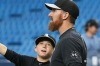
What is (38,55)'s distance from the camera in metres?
3.46

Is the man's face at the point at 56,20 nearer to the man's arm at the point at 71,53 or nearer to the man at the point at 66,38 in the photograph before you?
the man at the point at 66,38

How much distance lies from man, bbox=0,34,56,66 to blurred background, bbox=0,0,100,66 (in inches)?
219

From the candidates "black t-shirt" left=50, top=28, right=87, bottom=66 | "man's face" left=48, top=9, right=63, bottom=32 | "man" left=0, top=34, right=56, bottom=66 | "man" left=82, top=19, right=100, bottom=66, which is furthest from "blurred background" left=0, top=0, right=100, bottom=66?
"black t-shirt" left=50, top=28, right=87, bottom=66

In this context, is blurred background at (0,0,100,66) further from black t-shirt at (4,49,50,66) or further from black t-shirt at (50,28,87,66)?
black t-shirt at (50,28,87,66)

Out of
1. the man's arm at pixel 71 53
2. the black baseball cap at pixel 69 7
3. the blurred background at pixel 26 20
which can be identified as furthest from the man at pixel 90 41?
the blurred background at pixel 26 20

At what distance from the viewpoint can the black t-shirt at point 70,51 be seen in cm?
236

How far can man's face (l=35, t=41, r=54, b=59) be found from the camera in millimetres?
3436

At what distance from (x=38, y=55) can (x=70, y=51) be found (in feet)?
3.67

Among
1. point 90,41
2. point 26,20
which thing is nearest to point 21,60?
point 90,41

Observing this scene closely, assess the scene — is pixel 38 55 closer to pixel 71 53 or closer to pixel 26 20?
pixel 71 53

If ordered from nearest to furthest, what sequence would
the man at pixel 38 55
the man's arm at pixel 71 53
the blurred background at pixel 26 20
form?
1. the man's arm at pixel 71 53
2. the man at pixel 38 55
3. the blurred background at pixel 26 20

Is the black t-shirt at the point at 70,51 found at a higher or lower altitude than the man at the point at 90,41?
lower

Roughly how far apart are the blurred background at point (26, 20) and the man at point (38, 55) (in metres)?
5.57

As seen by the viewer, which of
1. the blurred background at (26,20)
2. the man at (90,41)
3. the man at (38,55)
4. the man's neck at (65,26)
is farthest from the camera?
the blurred background at (26,20)
